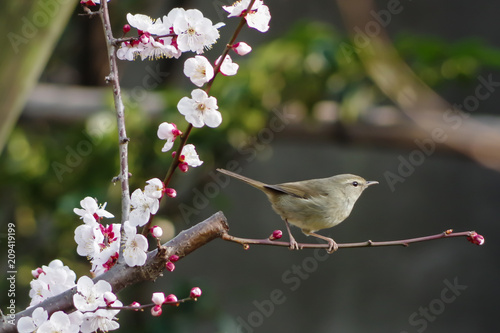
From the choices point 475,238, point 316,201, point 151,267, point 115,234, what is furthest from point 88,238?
point 316,201

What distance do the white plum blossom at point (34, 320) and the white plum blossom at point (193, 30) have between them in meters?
0.50

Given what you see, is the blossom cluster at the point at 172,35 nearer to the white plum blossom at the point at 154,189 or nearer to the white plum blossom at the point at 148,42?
the white plum blossom at the point at 148,42

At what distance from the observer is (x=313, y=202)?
2.24 m

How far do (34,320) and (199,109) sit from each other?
0.44 m

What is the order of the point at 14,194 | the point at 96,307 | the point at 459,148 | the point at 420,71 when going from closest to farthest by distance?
1. the point at 96,307
2. the point at 459,148
3. the point at 420,71
4. the point at 14,194

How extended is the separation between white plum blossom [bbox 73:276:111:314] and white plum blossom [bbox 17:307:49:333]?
0.18 ft

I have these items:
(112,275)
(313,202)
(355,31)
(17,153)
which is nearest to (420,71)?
(355,31)

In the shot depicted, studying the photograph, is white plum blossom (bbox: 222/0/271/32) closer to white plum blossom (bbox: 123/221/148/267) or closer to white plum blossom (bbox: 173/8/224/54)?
white plum blossom (bbox: 173/8/224/54)

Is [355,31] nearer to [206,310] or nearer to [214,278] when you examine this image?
[206,310]

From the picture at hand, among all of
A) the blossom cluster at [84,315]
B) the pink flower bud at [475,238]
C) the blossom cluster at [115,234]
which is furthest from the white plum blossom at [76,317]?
the pink flower bud at [475,238]

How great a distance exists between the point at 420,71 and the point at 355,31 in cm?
47

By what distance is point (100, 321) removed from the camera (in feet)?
3.43

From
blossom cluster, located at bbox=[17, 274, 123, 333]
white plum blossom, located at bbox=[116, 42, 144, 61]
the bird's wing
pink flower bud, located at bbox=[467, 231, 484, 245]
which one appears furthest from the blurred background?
pink flower bud, located at bbox=[467, 231, 484, 245]

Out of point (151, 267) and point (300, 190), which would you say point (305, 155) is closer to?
point (300, 190)
